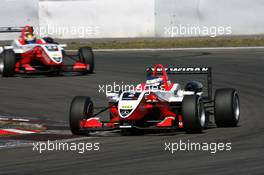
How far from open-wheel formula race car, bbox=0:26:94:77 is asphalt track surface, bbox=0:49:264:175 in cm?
30

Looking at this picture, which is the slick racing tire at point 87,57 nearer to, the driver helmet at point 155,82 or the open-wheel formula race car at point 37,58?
the open-wheel formula race car at point 37,58

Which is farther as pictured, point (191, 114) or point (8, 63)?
point (8, 63)

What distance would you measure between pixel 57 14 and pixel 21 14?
159 centimetres

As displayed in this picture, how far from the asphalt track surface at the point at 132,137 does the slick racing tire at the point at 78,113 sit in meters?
0.34

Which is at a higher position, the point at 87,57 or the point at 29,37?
the point at 29,37

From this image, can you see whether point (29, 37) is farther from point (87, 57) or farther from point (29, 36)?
point (87, 57)

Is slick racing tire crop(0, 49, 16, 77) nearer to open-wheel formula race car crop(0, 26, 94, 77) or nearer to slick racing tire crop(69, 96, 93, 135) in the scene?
open-wheel formula race car crop(0, 26, 94, 77)

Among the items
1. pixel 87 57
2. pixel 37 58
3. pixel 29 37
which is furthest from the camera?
pixel 29 37

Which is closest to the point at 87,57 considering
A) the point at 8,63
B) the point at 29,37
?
the point at 29,37

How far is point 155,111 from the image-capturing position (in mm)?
15180

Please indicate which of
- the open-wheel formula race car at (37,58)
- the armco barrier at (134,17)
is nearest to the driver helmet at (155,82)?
the open-wheel formula race car at (37,58)

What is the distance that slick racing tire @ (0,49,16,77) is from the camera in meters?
24.9

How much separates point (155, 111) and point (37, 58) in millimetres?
10909

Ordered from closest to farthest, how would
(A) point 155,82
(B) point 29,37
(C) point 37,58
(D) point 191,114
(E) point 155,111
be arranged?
(D) point 191,114
(E) point 155,111
(A) point 155,82
(C) point 37,58
(B) point 29,37
